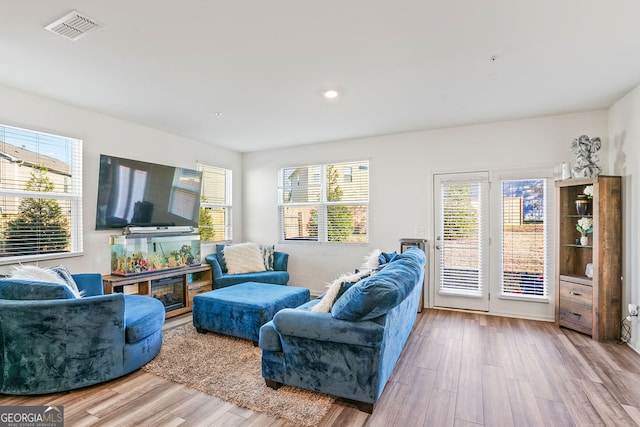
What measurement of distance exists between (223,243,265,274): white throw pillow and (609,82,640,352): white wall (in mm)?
4557

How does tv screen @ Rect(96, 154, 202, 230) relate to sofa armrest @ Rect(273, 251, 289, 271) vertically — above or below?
above

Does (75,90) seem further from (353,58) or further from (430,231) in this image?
(430,231)

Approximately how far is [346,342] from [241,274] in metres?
3.13

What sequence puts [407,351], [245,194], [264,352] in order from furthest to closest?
[245,194]
[407,351]
[264,352]

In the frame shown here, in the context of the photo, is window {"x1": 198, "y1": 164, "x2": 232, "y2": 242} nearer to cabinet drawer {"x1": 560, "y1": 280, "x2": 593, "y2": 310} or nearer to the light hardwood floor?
the light hardwood floor

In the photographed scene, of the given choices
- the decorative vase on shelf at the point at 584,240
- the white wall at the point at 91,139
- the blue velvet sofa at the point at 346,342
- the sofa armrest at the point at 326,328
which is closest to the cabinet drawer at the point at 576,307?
the decorative vase on shelf at the point at 584,240

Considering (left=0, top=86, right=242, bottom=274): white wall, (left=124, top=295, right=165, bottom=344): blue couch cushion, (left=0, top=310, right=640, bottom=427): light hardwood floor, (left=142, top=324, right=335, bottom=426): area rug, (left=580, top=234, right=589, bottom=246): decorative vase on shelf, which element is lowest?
(left=0, top=310, right=640, bottom=427): light hardwood floor

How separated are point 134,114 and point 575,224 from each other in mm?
5616

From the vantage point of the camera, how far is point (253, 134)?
4.94 meters

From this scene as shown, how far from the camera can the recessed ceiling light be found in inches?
129

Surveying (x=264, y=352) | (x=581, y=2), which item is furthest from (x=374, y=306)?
(x=581, y=2)

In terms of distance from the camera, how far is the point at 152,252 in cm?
435

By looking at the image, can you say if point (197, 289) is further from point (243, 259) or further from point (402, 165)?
point (402, 165)

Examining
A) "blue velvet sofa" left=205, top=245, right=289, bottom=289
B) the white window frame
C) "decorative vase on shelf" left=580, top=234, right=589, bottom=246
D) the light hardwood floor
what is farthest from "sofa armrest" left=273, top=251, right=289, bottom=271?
"decorative vase on shelf" left=580, top=234, right=589, bottom=246
